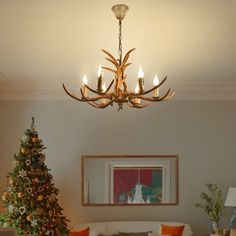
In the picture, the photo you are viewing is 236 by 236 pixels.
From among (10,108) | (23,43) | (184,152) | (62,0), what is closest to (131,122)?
(184,152)

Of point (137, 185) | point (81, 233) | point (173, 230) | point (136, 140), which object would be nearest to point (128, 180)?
point (137, 185)

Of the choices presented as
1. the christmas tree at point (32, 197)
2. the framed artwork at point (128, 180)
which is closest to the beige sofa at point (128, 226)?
the framed artwork at point (128, 180)

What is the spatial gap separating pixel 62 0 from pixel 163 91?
3419mm

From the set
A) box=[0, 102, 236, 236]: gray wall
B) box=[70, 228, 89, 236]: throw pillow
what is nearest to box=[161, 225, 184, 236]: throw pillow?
box=[0, 102, 236, 236]: gray wall

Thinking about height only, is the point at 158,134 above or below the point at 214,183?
above

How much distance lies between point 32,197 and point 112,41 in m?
2.44

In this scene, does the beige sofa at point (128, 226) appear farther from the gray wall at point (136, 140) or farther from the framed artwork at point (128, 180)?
the framed artwork at point (128, 180)

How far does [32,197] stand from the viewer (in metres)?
5.19

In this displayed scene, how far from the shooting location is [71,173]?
612 cm

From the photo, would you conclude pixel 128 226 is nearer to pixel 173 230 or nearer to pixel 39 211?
pixel 173 230

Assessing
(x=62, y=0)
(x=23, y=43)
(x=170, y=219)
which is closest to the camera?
(x=62, y=0)

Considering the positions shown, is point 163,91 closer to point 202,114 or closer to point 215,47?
point 202,114

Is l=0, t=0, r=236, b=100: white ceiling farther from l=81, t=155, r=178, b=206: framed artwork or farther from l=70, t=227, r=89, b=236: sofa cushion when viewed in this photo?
l=70, t=227, r=89, b=236: sofa cushion

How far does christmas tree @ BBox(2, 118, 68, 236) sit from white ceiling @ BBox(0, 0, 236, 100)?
1.06 meters
